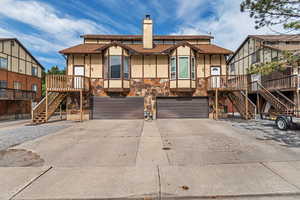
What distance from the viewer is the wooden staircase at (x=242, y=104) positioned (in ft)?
42.6

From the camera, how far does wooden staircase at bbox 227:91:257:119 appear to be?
42.6 ft

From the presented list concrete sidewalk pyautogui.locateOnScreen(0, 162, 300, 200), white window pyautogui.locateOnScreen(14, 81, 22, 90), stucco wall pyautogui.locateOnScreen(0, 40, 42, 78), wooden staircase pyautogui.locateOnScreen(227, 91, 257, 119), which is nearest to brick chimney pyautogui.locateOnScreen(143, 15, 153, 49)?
wooden staircase pyautogui.locateOnScreen(227, 91, 257, 119)

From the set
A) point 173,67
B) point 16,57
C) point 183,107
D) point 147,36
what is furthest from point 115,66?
point 16,57

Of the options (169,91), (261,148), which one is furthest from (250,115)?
(261,148)

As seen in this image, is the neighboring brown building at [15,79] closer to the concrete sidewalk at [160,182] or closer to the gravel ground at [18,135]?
the gravel ground at [18,135]

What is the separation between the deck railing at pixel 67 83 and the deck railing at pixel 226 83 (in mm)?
11109

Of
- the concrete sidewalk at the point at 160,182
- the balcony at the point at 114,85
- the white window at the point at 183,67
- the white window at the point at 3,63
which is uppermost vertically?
the white window at the point at 3,63

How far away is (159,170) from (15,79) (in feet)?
79.8

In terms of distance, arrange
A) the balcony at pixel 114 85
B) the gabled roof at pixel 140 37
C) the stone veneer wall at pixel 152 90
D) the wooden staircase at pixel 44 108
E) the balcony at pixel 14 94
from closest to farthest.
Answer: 1. the wooden staircase at pixel 44 108
2. the balcony at pixel 114 85
3. the stone veneer wall at pixel 152 90
4. the balcony at pixel 14 94
5. the gabled roof at pixel 140 37

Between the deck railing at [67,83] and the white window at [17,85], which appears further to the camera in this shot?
the white window at [17,85]

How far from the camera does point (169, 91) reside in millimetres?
14383

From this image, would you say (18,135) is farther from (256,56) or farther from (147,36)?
(256,56)

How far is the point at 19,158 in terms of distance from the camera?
5.00 metres

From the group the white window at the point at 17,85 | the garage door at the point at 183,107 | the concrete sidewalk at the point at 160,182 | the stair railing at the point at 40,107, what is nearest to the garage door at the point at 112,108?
the garage door at the point at 183,107
